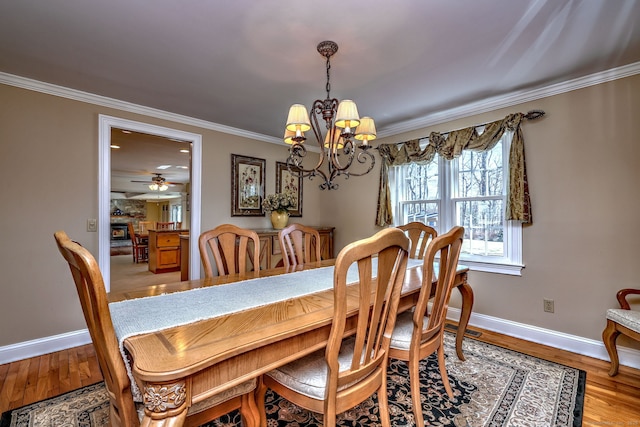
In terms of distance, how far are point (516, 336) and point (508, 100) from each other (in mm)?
2323

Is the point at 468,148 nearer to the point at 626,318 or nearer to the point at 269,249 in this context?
the point at 626,318

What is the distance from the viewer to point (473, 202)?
3.21 m

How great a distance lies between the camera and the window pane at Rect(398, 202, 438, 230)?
3.52 m

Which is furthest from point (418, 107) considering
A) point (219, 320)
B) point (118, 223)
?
point (118, 223)

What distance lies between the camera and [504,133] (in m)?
2.94

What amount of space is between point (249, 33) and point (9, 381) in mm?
3005

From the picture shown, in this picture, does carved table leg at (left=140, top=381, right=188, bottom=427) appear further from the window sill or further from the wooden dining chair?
the window sill

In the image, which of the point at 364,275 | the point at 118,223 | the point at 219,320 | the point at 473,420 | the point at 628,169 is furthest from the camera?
the point at 118,223

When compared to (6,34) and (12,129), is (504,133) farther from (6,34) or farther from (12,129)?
(12,129)

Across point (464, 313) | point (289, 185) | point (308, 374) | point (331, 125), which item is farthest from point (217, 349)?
point (289, 185)

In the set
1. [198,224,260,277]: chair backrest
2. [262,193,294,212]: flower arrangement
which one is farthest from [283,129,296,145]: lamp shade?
[262,193,294,212]: flower arrangement

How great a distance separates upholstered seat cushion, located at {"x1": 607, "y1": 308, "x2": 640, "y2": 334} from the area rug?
18.9 inches

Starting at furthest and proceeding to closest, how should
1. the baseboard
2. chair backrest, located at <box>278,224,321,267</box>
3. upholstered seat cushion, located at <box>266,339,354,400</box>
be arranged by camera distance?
chair backrest, located at <box>278,224,321,267</box>
the baseboard
upholstered seat cushion, located at <box>266,339,354,400</box>

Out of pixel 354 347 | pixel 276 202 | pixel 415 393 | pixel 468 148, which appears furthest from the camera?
pixel 276 202
